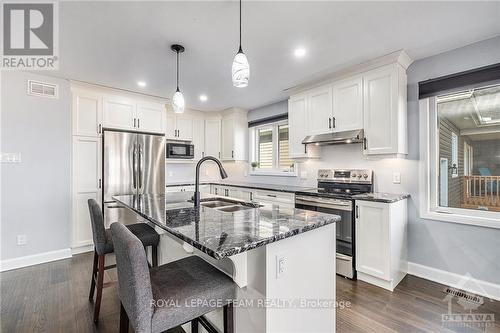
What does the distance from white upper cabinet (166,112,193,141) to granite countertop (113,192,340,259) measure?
3062 millimetres

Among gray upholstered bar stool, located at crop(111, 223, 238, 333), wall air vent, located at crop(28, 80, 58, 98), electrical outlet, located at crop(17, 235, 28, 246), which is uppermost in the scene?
wall air vent, located at crop(28, 80, 58, 98)

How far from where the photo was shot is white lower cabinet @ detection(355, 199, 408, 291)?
93.6 inches

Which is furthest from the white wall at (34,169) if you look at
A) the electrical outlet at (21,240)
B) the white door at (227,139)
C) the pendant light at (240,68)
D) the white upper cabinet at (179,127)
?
the pendant light at (240,68)

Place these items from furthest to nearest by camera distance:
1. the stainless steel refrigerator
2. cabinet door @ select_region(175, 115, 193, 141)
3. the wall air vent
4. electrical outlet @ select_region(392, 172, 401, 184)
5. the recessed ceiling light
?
cabinet door @ select_region(175, 115, 193, 141) < the stainless steel refrigerator < the wall air vent < electrical outlet @ select_region(392, 172, 401, 184) < the recessed ceiling light

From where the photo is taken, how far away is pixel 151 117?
13.5 feet

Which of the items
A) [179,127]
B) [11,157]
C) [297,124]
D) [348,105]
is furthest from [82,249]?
[348,105]

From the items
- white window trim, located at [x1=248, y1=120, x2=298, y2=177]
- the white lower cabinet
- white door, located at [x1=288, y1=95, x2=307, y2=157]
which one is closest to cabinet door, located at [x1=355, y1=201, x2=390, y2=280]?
Answer: the white lower cabinet

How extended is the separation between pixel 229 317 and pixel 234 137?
382 centimetres

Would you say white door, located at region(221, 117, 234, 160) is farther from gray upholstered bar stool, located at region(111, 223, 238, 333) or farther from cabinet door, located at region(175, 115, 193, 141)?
gray upholstered bar stool, located at region(111, 223, 238, 333)

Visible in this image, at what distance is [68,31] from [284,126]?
327 cm

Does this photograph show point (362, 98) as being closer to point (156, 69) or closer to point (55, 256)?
point (156, 69)

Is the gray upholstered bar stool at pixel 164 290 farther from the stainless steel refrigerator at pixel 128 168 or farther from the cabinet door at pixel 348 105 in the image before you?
the stainless steel refrigerator at pixel 128 168


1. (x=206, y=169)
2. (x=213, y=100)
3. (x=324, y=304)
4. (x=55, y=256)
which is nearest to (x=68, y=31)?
(x=213, y=100)

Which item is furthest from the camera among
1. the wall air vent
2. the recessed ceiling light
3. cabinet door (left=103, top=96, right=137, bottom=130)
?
cabinet door (left=103, top=96, right=137, bottom=130)
